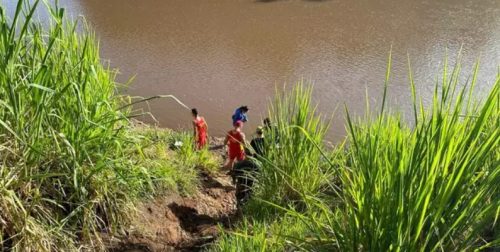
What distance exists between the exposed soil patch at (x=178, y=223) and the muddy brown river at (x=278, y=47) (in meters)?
3.44

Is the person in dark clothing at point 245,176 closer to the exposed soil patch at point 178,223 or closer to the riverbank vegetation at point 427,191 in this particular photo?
the exposed soil patch at point 178,223

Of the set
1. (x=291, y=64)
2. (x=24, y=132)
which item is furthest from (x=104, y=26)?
(x=24, y=132)

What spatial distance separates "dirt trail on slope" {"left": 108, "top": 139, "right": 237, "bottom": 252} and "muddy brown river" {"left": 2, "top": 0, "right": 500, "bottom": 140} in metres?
3.41

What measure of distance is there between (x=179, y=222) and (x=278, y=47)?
8.14 meters

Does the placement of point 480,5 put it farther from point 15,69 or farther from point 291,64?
point 15,69

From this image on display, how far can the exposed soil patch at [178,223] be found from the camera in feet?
11.0

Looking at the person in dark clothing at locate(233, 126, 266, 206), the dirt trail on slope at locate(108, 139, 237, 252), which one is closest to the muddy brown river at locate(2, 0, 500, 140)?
the person in dark clothing at locate(233, 126, 266, 206)

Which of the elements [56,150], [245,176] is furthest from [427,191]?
[245,176]

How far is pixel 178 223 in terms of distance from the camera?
3.79 m

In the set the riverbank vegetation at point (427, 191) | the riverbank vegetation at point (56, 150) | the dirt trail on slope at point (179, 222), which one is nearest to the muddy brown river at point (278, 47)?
the dirt trail on slope at point (179, 222)

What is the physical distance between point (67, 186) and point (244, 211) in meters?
1.36

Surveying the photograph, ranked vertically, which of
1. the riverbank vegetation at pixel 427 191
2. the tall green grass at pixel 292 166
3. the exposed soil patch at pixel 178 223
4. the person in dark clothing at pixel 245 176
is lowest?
the exposed soil patch at pixel 178 223

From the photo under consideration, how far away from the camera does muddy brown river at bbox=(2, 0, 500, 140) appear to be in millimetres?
9008

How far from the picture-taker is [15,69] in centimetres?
289
